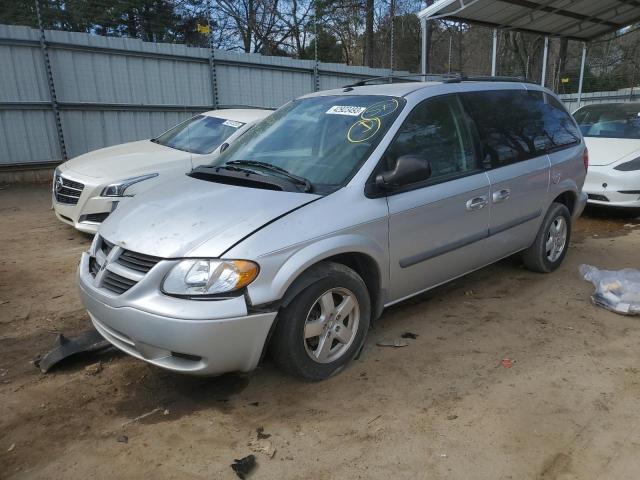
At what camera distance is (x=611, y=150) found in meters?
7.27

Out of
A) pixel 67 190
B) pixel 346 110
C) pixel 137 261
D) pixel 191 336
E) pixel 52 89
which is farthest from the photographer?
pixel 52 89

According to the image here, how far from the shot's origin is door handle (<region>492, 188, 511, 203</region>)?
3948mm

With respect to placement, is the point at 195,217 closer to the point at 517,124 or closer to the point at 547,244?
the point at 517,124

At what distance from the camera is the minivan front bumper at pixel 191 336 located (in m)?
2.52

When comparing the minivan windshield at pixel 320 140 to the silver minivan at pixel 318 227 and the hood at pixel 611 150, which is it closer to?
the silver minivan at pixel 318 227

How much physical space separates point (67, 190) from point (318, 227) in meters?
4.23

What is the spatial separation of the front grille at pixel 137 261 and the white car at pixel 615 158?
21.2ft

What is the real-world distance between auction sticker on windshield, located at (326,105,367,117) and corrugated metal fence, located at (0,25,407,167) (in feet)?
27.2

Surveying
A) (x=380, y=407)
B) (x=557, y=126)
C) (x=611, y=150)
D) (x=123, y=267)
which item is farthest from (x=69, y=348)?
(x=611, y=150)

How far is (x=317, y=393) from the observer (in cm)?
296

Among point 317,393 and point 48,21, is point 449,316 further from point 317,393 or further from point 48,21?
point 48,21

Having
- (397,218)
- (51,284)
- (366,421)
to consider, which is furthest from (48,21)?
(366,421)

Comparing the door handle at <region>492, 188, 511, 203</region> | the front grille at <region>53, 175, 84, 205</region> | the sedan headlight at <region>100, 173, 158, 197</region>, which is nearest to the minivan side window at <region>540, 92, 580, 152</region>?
the door handle at <region>492, 188, 511, 203</region>

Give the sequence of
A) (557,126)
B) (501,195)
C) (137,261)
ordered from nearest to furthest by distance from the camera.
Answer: (137,261) → (501,195) → (557,126)
